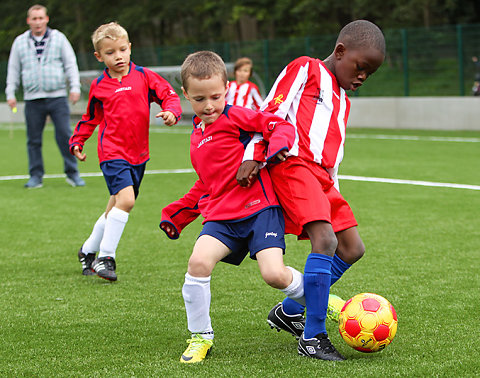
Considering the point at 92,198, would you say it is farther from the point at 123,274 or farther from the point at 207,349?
the point at 207,349

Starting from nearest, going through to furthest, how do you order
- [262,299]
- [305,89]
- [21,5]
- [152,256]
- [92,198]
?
[305,89]
[262,299]
[152,256]
[92,198]
[21,5]

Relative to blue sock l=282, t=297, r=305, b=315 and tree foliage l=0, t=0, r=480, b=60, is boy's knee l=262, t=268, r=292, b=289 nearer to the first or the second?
blue sock l=282, t=297, r=305, b=315

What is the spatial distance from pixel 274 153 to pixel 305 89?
0.56 metres

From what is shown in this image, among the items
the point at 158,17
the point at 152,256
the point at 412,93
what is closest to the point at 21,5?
the point at 158,17

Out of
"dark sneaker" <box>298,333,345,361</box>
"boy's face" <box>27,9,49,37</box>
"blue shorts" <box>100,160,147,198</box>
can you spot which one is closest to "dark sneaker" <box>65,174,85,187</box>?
"boy's face" <box>27,9,49,37</box>

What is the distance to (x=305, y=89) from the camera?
436cm

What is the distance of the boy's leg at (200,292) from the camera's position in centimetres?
404

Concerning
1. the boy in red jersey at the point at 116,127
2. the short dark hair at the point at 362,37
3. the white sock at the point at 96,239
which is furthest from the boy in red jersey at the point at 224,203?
the white sock at the point at 96,239

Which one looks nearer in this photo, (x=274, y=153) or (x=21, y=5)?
(x=274, y=153)

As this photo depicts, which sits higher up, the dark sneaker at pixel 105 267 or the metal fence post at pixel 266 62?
the metal fence post at pixel 266 62

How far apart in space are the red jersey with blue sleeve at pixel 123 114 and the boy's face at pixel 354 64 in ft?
6.40

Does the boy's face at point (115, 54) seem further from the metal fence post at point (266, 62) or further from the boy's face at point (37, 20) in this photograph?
the metal fence post at point (266, 62)

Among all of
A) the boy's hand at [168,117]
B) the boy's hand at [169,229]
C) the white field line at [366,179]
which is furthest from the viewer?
the white field line at [366,179]

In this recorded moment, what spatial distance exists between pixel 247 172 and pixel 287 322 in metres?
0.93
